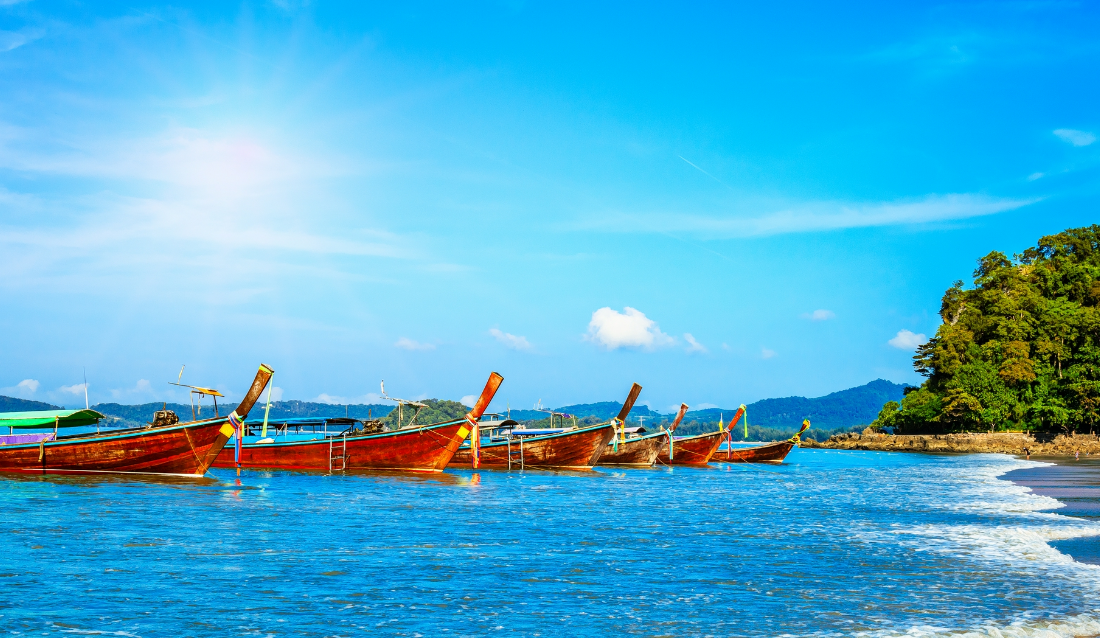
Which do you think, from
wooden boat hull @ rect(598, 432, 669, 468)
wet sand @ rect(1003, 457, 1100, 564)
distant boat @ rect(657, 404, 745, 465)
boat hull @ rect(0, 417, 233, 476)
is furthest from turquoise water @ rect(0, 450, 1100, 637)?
distant boat @ rect(657, 404, 745, 465)

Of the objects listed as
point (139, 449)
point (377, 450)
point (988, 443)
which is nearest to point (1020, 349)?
point (988, 443)

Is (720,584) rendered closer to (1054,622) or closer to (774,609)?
(774,609)

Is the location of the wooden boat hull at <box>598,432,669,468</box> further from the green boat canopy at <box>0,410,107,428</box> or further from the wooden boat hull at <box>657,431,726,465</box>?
the green boat canopy at <box>0,410,107,428</box>

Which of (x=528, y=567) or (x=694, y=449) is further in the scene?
(x=694, y=449)

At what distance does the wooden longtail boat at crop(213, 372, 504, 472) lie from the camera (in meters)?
44.5

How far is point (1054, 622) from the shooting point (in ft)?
41.5

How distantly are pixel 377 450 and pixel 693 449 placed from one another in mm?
30268

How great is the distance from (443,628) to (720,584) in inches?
238

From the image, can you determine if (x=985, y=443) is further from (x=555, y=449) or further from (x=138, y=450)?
(x=138, y=450)

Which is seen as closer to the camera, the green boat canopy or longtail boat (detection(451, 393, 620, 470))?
the green boat canopy

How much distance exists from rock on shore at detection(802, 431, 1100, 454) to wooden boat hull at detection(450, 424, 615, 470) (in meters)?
64.2

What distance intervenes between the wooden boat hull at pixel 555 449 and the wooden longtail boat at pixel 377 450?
6994 millimetres

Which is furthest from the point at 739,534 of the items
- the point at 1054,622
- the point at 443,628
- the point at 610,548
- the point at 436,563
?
the point at 443,628

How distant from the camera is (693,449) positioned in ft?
219
